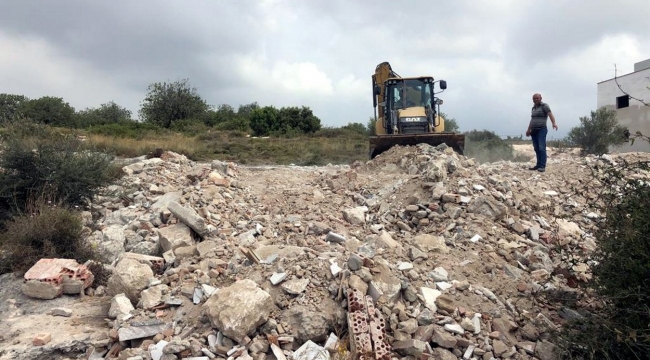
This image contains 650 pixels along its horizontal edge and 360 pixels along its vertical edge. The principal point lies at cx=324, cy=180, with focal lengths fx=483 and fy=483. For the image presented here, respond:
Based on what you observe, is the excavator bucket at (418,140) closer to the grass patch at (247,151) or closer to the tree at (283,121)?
the grass patch at (247,151)

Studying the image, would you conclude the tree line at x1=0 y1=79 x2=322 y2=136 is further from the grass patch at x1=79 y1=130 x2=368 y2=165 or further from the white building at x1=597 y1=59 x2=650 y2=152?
the white building at x1=597 y1=59 x2=650 y2=152

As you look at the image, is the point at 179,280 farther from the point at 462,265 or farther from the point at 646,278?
the point at 646,278

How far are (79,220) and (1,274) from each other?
99 centimetres

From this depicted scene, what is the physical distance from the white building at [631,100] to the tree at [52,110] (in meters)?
33.8

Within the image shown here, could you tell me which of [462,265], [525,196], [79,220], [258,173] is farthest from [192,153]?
[462,265]

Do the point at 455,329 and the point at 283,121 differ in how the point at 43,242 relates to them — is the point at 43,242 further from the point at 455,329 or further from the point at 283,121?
the point at 283,121

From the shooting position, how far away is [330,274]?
416 cm

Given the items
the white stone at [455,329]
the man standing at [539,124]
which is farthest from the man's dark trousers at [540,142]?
the white stone at [455,329]

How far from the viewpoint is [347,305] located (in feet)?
12.5

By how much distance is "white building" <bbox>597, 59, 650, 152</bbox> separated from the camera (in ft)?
73.4

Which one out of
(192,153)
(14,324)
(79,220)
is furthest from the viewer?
(192,153)

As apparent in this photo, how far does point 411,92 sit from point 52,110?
31706 mm

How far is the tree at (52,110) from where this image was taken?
34000mm

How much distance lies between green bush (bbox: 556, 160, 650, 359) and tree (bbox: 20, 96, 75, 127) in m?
36.6
